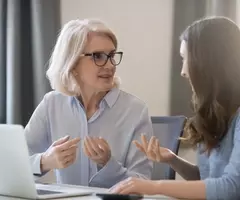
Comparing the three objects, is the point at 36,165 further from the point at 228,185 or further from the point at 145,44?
the point at 145,44

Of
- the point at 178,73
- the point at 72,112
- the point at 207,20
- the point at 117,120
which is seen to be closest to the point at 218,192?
the point at 207,20

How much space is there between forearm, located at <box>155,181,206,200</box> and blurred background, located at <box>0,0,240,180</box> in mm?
1392

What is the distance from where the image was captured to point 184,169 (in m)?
1.80

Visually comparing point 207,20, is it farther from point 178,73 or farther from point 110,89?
point 178,73

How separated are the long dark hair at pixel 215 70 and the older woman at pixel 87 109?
0.42 meters

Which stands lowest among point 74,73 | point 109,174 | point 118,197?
point 109,174

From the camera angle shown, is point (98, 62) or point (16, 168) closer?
point (16, 168)

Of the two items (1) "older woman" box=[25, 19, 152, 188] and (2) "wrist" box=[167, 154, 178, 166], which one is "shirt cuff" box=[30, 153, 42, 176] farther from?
(2) "wrist" box=[167, 154, 178, 166]

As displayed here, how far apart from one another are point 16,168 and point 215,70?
679mm

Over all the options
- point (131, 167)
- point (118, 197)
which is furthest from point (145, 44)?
point (118, 197)

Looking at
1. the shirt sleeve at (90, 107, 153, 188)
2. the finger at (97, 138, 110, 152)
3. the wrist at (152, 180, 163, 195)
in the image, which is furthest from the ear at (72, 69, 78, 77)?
the wrist at (152, 180, 163, 195)

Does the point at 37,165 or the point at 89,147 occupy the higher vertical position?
the point at 89,147

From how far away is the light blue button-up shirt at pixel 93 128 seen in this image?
190 cm

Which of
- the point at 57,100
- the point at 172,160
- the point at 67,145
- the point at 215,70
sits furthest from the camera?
the point at 57,100
